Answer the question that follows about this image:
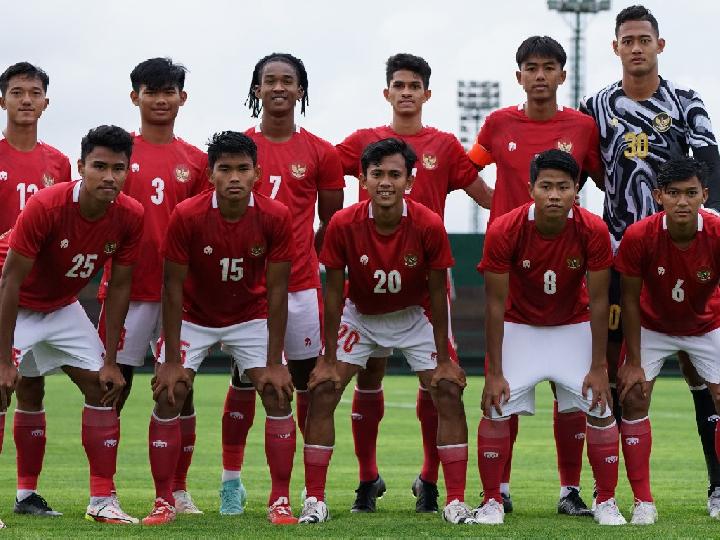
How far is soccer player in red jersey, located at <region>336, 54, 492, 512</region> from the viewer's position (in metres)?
7.50

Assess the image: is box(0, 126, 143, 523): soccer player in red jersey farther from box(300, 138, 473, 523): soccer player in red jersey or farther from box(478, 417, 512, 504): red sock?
box(478, 417, 512, 504): red sock

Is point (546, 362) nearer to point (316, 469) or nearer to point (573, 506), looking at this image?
point (573, 506)

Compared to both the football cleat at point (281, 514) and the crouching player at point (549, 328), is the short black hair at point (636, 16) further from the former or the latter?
the football cleat at point (281, 514)

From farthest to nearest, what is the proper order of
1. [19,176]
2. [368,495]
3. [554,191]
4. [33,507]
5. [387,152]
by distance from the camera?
1. [368,495]
2. [19,176]
3. [33,507]
4. [387,152]
5. [554,191]

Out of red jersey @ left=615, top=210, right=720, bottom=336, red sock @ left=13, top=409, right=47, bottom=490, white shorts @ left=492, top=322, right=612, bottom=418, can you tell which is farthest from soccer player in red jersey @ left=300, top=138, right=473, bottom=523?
red sock @ left=13, top=409, right=47, bottom=490

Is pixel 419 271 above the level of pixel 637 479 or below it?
above

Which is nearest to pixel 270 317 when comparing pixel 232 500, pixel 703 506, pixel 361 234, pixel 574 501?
pixel 361 234

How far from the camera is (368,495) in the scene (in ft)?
24.6

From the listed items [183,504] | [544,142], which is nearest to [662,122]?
[544,142]

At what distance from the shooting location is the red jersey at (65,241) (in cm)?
650

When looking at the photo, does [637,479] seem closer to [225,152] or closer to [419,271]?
[419,271]

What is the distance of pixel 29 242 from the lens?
6477 millimetres

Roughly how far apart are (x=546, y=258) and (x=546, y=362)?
0.51 meters

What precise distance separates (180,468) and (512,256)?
2208mm
